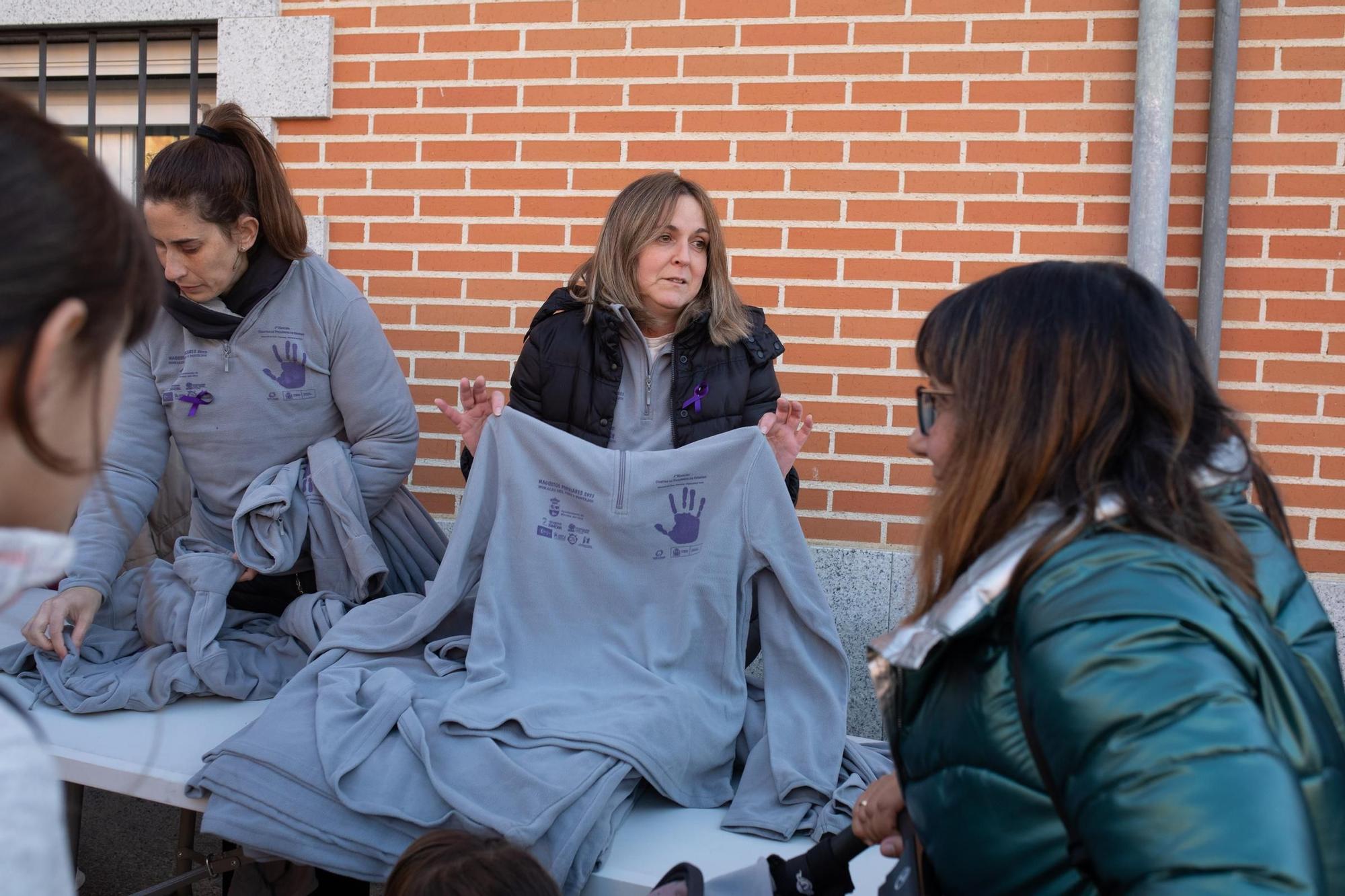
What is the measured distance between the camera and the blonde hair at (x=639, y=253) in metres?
3.26

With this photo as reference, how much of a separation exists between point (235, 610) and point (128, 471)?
470 millimetres

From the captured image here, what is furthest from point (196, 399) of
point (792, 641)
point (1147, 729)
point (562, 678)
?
point (1147, 729)

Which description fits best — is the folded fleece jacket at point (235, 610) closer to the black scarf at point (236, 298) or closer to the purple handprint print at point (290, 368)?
the purple handprint print at point (290, 368)

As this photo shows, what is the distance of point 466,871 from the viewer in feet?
5.88

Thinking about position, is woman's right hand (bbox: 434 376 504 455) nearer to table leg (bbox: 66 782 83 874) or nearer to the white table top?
the white table top

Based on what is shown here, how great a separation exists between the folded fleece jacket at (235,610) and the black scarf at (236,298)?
1.33ft

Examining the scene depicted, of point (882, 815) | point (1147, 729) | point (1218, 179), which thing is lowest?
point (882, 815)

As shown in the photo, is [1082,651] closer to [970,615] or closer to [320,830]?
[970,615]

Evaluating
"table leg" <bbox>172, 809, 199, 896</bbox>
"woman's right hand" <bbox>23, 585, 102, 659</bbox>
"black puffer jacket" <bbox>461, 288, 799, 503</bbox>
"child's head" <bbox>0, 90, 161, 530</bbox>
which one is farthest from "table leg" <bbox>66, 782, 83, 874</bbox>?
"child's head" <bbox>0, 90, 161, 530</bbox>

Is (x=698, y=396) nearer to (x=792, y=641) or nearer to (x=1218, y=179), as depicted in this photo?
(x=792, y=641)

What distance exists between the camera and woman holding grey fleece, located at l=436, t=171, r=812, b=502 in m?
3.15

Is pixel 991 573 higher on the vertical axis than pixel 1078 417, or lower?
lower

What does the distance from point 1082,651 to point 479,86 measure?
3571 millimetres

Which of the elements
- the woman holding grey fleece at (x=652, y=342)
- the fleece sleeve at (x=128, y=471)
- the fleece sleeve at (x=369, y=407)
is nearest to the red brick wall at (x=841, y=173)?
the woman holding grey fleece at (x=652, y=342)
